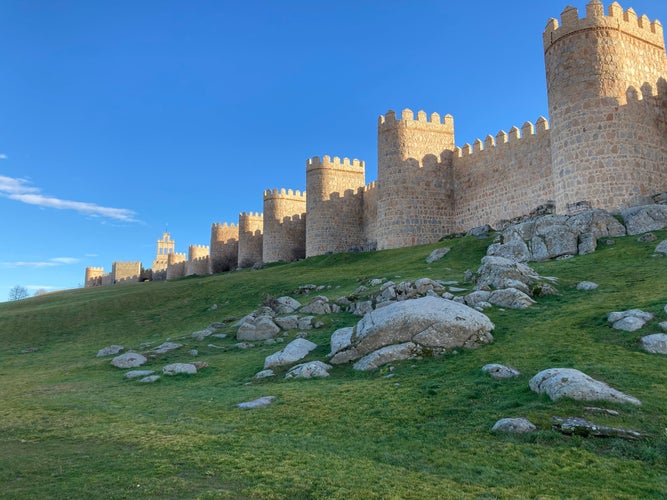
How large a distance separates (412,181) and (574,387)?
118 feet

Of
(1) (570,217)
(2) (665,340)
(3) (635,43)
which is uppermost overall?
(3) (635,43)

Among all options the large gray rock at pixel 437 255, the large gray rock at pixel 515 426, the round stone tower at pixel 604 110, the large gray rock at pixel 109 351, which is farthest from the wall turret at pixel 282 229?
the large gray rock at pixel 515 426

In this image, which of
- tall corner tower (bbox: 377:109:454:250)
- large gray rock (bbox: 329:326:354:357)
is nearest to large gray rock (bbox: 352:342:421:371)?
large gray rock (bbox: 329:326:354:357)

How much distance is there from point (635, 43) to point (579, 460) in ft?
101

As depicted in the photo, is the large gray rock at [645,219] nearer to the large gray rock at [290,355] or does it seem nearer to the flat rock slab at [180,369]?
the large gray rock at [290,355]

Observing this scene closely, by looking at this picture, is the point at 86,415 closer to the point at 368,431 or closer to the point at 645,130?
the point at 368,431

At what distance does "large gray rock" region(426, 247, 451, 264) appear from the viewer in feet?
105

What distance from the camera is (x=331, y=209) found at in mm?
56562

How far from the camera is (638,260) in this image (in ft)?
70.7

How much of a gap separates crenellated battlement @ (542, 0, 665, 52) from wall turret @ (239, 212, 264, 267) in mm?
46331

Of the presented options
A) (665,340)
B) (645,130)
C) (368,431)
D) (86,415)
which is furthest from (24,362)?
(645,130)

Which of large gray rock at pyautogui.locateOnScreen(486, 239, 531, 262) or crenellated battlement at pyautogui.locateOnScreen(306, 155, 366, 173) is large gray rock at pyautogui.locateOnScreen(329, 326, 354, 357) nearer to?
large gray rock at pyautogui.locateOnScreen(486, 239, 531, 262)

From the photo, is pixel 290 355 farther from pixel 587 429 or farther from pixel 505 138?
pixel 505 138

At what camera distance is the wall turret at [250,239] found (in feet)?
232
